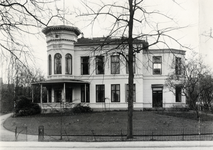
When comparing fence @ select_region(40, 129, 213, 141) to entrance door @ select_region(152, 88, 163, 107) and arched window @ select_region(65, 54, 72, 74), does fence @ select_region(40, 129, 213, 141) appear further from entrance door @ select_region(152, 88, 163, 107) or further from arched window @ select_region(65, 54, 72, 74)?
entrance door @ select_region(152, 88, 163, 107)

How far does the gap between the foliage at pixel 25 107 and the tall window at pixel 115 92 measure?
854 centimetres

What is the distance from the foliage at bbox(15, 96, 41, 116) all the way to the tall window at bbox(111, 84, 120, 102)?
8.54m

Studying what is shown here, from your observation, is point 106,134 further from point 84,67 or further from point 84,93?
point 84,67

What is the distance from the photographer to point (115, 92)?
30.0m

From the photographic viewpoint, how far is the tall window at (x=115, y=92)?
98.3 ft

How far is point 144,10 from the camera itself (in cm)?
1417

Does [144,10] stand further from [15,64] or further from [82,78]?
[82,78]

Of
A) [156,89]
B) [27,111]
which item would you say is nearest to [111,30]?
[27,111]

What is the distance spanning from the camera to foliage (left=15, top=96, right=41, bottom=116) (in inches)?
1032

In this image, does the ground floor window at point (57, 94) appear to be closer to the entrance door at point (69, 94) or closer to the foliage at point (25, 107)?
the entrance door at point (69, 94)

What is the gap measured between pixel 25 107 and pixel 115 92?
10073 mm

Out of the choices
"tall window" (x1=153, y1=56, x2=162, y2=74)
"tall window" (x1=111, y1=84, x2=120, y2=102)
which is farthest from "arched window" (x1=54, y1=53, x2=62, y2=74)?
"tall window" (x1=153, y1=56, x2=162, y2=74)

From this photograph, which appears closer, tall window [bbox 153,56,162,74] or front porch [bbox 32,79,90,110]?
front porch [bbox 32,79,90,110]

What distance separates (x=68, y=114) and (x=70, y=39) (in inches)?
360
